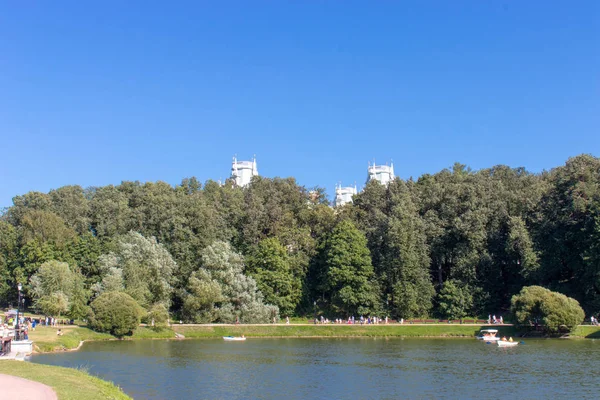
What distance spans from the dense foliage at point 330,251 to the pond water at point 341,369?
14.1 metres

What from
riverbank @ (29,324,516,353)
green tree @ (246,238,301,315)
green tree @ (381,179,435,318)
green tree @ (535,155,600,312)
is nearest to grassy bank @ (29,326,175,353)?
riverbank @ (29,324,516,353)

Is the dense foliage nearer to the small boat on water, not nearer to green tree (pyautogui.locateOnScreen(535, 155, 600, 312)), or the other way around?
green tree (pyautogui.locateOnScreen(535, 155, 600, 312))

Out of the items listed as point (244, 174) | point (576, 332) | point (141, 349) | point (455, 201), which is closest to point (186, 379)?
→ point (141, 349)

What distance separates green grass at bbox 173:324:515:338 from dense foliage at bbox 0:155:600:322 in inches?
141

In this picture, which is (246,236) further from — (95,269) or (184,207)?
(95,269)

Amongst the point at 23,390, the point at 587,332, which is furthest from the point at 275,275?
the point at 23,390

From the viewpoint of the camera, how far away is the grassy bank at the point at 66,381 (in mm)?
22288

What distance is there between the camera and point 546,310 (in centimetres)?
5950

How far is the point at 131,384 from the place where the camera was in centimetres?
3206

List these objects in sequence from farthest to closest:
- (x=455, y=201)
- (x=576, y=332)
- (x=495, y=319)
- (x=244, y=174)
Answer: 1. (x=244, y=174)
2. (x=455, y=201)
3. (x=495, y=319)
4. (x=576, y=332)

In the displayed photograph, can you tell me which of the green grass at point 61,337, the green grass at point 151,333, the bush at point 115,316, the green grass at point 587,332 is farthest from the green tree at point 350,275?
the green grass at point 61,337

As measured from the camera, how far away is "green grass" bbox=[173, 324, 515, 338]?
64062 millimetres

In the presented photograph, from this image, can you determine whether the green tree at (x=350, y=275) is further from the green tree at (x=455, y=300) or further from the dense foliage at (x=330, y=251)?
the green tree at (x=455, y=300)

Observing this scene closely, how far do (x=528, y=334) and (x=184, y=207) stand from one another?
150 ft
